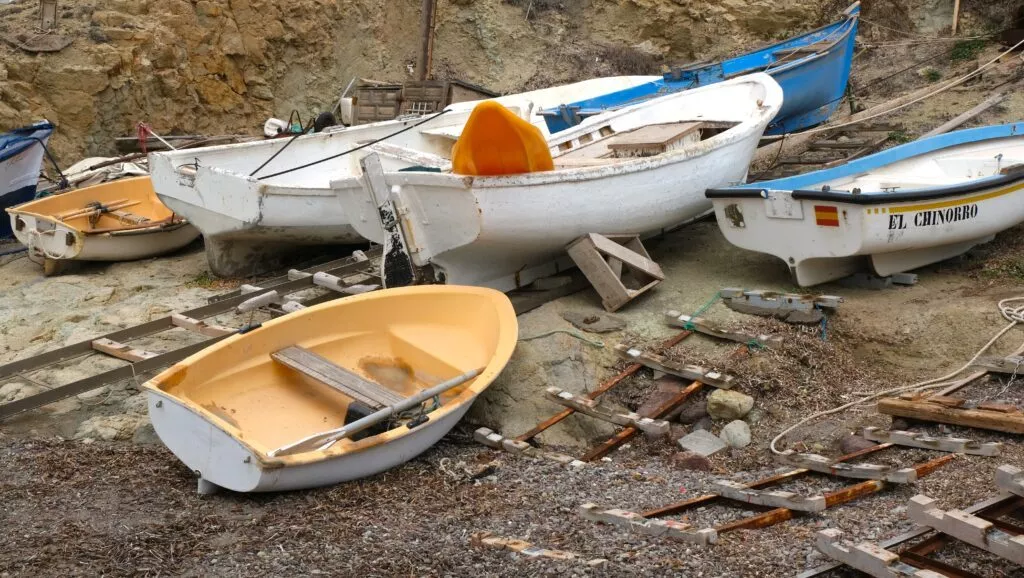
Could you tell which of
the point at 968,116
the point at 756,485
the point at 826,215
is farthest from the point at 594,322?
the point at 968,116

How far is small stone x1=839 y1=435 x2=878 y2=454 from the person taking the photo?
5.20m

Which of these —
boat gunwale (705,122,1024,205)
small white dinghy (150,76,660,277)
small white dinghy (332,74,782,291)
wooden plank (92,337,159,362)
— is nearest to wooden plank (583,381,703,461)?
small white dinghy (332,74,782,291)

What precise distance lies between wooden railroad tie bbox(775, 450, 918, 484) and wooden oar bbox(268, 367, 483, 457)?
74.1 inches

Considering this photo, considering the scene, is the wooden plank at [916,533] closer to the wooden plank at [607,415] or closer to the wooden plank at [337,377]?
the wooden plank at [607,415]

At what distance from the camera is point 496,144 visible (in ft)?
22.2

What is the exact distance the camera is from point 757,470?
17.3ft

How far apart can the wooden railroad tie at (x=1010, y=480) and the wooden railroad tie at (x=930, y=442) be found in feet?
2.47

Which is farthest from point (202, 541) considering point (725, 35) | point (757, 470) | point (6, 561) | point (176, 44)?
point (725, 35)

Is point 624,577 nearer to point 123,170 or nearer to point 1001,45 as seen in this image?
point 123,170

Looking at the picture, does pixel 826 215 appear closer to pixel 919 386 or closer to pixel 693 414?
pixel 919 386

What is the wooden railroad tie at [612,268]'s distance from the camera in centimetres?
705

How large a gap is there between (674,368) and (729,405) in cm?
49

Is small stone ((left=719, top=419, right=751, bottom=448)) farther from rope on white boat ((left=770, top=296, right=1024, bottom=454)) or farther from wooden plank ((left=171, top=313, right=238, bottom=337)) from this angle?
wooden plank ((left=171, top=313, right=238, bottom=337))

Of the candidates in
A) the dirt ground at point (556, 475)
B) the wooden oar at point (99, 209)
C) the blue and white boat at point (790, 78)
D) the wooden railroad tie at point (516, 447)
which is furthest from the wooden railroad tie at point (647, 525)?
the wooden oar at point (99, 209)
